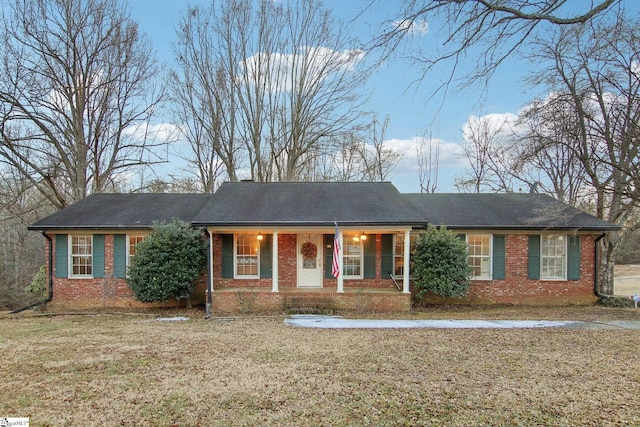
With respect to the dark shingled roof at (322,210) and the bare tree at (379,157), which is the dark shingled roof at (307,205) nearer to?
the dark shingled roof at (322,210)

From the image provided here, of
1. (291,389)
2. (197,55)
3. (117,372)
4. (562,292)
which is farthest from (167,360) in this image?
(197,55)

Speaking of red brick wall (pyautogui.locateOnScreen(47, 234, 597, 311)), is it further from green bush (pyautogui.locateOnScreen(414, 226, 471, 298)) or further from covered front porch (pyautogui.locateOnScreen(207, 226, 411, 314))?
green bush (pyautogui.locateOnScreen(414, 226, 471, 298))

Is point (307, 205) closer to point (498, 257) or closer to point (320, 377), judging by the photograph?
point (498, 257)

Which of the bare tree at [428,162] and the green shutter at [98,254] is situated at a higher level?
the bare tree at [428,162]

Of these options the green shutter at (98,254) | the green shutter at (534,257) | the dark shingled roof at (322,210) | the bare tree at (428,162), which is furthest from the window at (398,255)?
the bare tree at (428,162)

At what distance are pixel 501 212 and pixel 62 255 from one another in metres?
14.7

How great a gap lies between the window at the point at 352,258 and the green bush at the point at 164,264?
4.73m

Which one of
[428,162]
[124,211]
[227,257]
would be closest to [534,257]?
[227,257]

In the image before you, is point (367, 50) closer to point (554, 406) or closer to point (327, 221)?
point (554, 406)

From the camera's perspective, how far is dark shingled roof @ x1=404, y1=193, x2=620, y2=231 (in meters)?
12.4

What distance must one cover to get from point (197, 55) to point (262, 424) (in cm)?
2151

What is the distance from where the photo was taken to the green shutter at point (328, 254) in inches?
509

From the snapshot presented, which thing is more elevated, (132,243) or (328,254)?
(132,243)

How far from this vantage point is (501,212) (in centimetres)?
1341
